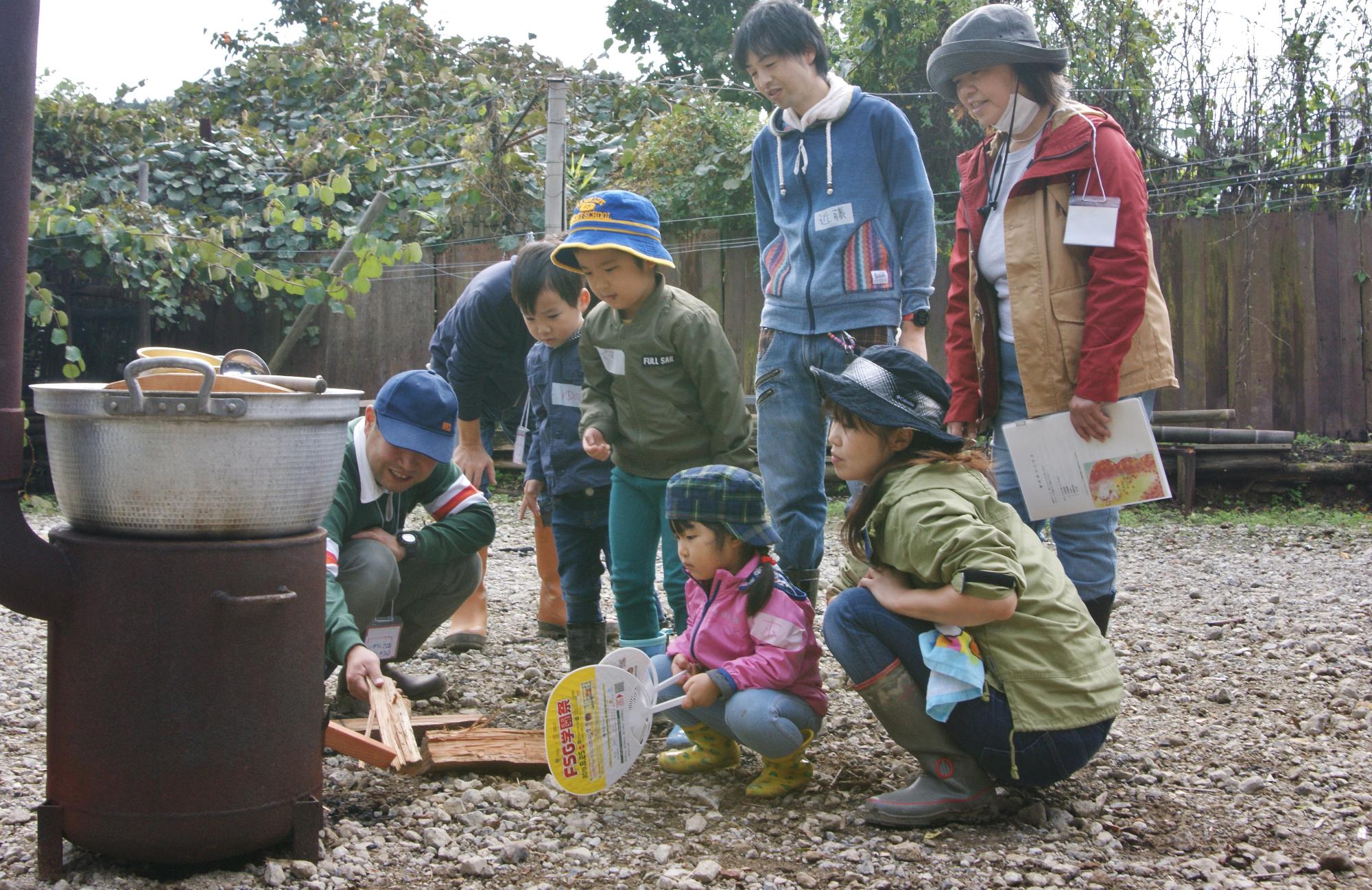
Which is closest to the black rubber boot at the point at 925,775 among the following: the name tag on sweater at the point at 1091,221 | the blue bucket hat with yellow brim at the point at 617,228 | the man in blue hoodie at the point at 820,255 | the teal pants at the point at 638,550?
the man in blue hoodie at the point at 820,255

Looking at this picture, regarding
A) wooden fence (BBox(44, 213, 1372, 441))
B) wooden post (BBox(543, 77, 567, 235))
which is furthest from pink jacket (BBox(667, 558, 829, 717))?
wooden fence (BBox(44, 213, 1372, 441))

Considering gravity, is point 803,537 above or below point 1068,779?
above

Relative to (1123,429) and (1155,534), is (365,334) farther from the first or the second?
(1123,429)

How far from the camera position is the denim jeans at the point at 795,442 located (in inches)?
130

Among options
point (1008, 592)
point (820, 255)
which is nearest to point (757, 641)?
point (1008, 592)

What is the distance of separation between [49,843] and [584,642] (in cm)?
173

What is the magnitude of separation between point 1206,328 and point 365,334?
6721 millimetres

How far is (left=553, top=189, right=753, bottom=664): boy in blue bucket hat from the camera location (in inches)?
128

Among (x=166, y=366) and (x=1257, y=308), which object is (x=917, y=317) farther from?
(x=1257, y=308)

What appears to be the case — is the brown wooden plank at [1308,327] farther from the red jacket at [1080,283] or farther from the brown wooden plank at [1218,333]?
the red jacket at [1080,283]

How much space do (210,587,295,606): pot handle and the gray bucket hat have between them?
1963 mm

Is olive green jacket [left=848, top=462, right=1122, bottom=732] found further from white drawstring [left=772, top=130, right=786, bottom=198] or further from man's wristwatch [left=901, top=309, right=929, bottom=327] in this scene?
white drawstring [left=772, top=130, right=786, bottom=198]

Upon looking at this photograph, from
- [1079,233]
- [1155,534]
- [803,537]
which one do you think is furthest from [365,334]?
[1079,233]

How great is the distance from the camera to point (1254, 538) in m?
6.87
